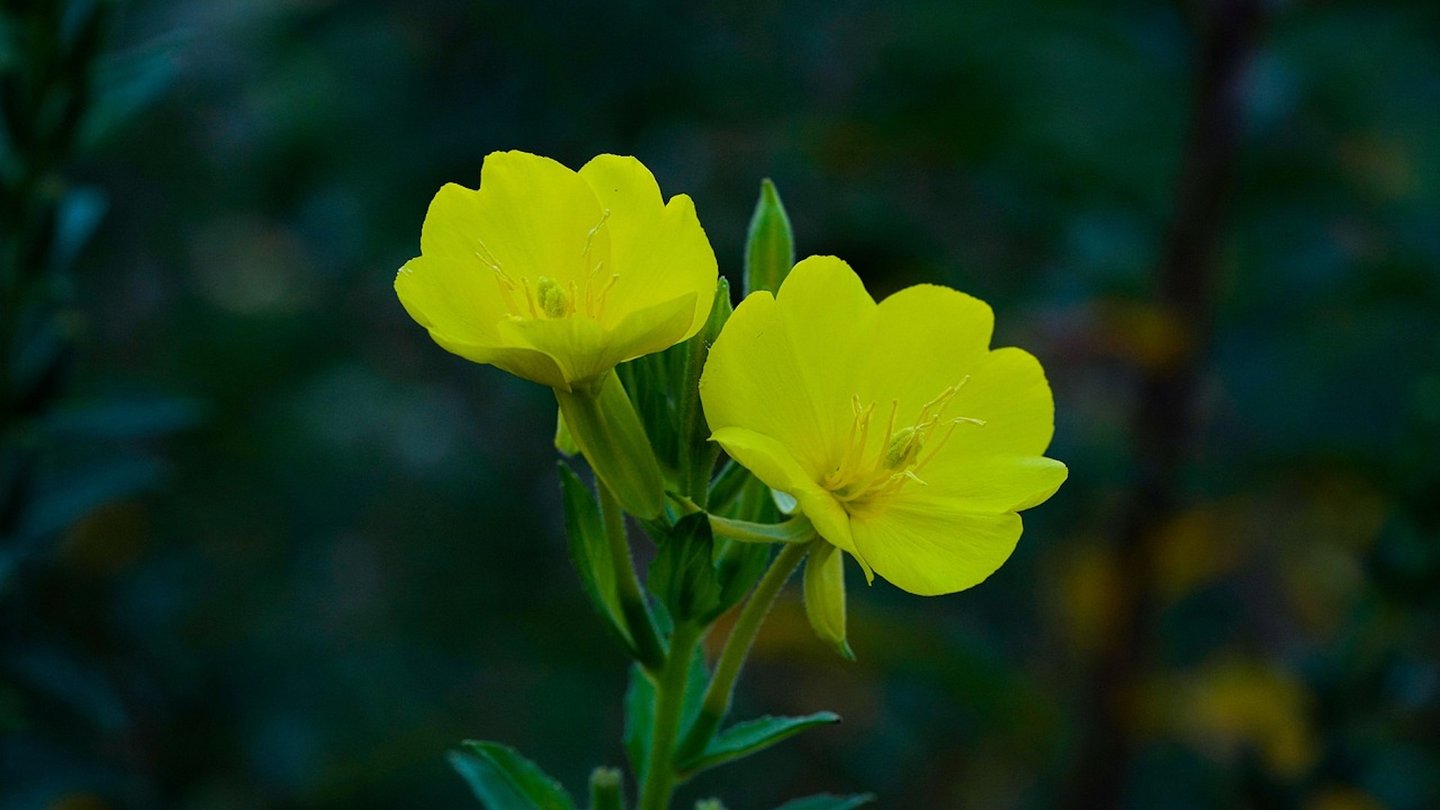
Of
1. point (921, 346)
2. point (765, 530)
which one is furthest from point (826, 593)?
point (921, 346)

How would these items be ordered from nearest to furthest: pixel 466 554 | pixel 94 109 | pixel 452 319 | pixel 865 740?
pixel 452 319 → pixel 94 109 → pixel 466 554 → pixel 865 740

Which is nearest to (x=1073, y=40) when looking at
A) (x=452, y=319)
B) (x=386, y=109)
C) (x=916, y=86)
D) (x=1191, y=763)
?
(x=916, y=86)

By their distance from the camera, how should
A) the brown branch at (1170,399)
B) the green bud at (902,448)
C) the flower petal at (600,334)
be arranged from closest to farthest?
the flower petal at (600,334)
the green bud at (902,448)
the brown branch at (1170,399)

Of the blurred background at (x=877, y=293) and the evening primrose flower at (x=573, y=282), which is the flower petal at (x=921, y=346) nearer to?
the evening primrose flower at (x=573, y=282)

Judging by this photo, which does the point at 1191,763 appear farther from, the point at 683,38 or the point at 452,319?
the point at 452,319

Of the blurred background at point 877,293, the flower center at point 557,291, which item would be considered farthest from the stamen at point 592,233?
the blurred background at point 877,293

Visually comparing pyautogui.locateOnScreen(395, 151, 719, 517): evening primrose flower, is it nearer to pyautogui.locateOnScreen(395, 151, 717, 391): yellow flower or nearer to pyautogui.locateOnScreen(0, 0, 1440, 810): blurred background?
pyautogui.locateOnScreen(395, 151, 717, 391): yellow flower
